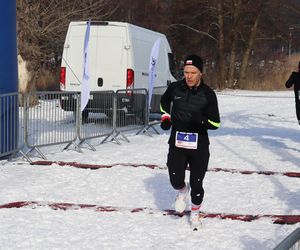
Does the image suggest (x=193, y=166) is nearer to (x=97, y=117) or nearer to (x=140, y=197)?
(x=140, y=197)

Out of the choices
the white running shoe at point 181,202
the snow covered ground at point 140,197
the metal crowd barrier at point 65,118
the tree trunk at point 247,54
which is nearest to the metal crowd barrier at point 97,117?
the metal crowd barrier at point 65,118

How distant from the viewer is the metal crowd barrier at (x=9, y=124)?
9.74 m

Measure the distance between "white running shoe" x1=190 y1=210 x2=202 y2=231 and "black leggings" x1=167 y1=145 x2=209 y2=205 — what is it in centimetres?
11

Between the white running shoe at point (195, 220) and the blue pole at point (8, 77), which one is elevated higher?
the blue pole at point (8, 77)

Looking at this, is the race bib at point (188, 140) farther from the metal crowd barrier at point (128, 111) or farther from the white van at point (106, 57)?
the white van at point (106, 57)

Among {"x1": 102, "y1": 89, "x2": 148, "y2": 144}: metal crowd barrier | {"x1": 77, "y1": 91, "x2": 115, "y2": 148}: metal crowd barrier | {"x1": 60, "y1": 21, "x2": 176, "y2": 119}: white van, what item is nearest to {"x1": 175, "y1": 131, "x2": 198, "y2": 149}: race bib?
{"x1": 77, "y1": 91, "x2": 115, "y2": 148}: metal crowd barrier

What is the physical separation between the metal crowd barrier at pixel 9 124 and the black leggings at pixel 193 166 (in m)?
4.29

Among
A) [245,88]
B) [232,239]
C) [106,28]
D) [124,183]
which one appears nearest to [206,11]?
[245,88]

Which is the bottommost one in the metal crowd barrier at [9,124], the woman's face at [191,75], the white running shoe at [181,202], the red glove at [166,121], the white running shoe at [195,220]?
the white running shoe at [195,220]

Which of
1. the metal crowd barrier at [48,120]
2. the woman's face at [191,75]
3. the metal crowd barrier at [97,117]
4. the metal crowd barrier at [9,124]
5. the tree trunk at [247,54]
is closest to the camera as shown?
the woman's face at [191,75]

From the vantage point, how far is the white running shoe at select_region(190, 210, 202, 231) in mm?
6059

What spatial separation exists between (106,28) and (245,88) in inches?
991

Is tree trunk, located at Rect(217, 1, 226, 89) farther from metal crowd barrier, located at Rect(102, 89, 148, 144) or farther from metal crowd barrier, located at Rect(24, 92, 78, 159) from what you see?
metal crowd barrier, located at Rect(24, 92, 78, 159)

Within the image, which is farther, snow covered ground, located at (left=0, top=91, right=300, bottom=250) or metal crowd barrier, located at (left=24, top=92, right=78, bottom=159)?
metal crowd barrier, located at (left=24, top=92, right=78, bottom=159)
